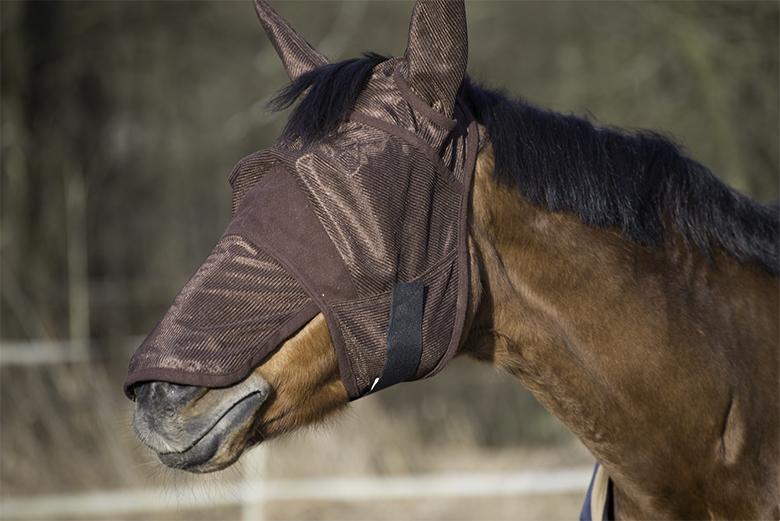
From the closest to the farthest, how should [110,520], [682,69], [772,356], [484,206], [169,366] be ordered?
[169,366] → [484,206] → [772,356] → [110,520] → [682,69]

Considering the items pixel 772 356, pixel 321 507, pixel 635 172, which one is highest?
pixel 635 172

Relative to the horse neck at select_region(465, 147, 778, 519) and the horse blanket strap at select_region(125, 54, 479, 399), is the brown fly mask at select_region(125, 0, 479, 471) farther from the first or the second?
the horse neck at select_region(465, 147, 778, 519)

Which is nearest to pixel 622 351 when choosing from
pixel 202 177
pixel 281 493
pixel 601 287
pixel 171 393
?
pixel 601 287

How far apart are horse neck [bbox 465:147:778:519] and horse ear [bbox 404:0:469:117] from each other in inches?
8.7

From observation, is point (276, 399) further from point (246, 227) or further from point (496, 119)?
point (496, 119)

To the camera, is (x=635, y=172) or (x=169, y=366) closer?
(x=169, y=366)

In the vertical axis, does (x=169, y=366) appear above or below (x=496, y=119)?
below

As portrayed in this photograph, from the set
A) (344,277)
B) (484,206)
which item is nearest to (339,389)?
(344,277)

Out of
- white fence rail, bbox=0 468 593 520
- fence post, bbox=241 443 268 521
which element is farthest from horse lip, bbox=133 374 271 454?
fence post, bbox=241 443 268 521

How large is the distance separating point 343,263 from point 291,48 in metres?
0.71

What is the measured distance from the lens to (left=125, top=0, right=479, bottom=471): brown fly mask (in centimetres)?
180

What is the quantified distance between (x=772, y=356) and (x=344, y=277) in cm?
119

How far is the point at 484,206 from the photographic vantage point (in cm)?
207

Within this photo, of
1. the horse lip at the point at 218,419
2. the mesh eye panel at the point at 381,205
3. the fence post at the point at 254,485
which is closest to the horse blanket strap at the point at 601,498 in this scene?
the mesh eye panel at the point at 381,205
